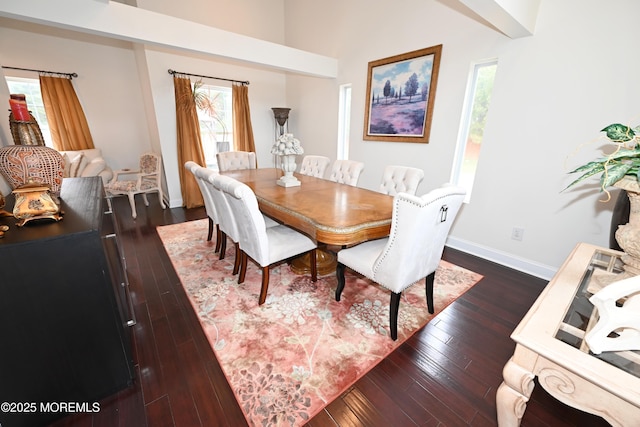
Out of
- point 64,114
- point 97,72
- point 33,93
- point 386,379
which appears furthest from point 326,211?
point 33,93

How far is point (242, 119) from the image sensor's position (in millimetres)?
4629

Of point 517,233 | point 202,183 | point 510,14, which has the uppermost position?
point 510,14

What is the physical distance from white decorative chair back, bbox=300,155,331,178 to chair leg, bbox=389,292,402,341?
82.3 inches

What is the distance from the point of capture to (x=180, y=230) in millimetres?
3361

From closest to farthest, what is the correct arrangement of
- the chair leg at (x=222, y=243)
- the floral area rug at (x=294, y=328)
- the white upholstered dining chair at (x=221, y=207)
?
the floral area rug at (x=294, y=328) → the white upholstered dining chair at (x=221, y=207) → the chair leg at (x=222, y=243)

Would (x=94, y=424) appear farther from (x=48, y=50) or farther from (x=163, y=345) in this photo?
(x=48, y=50)

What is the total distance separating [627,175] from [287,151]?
210 cm

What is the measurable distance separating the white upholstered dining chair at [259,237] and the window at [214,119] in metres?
3.16

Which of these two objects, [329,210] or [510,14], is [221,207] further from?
[510,14]

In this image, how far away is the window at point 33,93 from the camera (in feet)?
12.7

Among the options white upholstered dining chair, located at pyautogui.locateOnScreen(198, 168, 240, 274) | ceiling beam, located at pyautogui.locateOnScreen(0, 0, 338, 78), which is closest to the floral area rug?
white upholstered dining chair, located at pyautogui.locateOnScreen(198, 168, 240, 274)

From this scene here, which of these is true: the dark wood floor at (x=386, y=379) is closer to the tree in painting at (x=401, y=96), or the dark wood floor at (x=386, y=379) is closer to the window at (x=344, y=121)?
the tree in painting at (x=401, y=96)

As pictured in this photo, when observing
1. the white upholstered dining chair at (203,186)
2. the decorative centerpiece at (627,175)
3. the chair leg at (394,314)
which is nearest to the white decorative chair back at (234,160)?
→ the white upholstered dining chair at (203,186)

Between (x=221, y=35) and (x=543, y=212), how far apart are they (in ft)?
12.8
